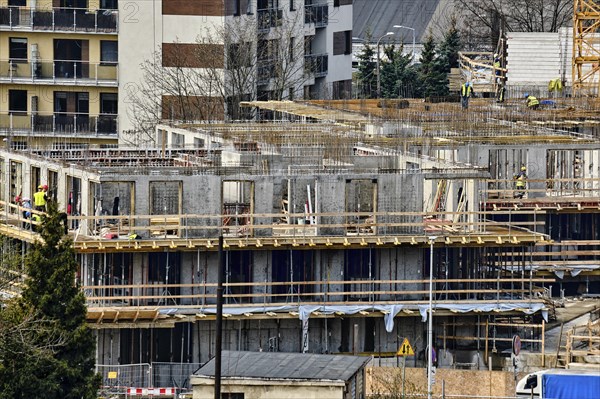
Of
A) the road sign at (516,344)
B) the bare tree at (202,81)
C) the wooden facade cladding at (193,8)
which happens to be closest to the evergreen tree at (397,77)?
the bare tree at (202,81)

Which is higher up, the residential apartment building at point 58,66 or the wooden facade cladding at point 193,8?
the wooden facade cladding at point 193,8

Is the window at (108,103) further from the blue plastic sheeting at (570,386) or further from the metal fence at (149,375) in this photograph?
the blue plastic sheeting at (570,386)

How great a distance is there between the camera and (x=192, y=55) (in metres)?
105

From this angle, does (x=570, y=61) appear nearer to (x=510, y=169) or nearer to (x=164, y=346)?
(x=510, y=169)

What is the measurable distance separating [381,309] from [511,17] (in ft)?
291

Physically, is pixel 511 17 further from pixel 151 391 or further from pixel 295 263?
pixel 151 391

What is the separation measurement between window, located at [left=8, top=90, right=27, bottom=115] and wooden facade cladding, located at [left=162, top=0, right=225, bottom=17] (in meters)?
7.27

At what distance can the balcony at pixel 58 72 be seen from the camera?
104375mm

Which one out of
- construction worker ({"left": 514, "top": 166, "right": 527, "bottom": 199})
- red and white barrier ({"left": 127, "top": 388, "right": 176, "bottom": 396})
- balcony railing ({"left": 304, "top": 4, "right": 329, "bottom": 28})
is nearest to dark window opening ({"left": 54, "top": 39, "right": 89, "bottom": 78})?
balcony railing ({"left": 304, "top": 4, "right": 329, "bottom": 28})

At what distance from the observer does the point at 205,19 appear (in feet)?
345

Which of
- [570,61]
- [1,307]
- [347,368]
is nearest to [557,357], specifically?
[347,368]

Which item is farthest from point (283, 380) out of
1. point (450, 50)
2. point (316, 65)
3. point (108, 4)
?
point (450, 50)

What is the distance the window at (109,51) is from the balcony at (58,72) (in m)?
0.45

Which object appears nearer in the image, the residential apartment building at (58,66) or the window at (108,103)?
the residential apartment building at (58,66)
